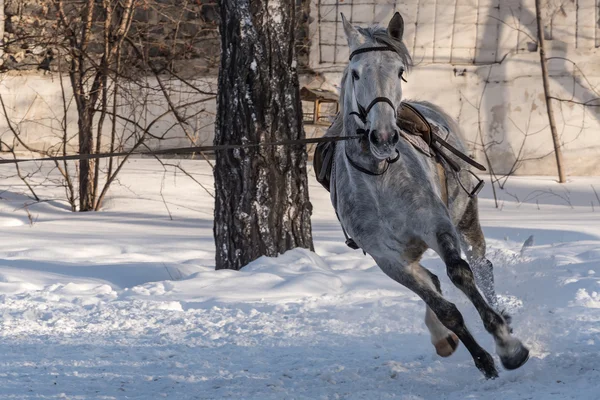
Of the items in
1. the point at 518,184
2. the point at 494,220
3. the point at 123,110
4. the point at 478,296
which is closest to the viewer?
the point at 478,296

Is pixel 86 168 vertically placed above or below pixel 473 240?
below

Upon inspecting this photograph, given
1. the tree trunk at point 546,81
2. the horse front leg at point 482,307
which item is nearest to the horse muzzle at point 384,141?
the horse front leg at point 482,307

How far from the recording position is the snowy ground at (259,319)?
173 inches

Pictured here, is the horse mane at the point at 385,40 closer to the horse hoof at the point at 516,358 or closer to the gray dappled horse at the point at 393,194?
the gray dappled horse at the point at 393,194

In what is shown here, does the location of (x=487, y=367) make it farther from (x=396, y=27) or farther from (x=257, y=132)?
(x=257, y=132)

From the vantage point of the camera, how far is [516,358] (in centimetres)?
404

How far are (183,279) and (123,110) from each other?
7.36 m

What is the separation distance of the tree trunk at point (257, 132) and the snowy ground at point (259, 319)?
10.1 inches

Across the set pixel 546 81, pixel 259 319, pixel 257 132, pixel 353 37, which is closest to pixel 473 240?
pixel 259 319

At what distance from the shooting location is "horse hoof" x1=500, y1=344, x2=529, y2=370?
13.2ft

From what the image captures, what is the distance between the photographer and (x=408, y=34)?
14.3 m

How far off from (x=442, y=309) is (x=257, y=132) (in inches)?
128

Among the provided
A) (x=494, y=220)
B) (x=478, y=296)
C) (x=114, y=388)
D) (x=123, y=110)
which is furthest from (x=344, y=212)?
(x=123, y=110)

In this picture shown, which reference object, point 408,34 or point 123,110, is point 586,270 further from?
point 123,110
